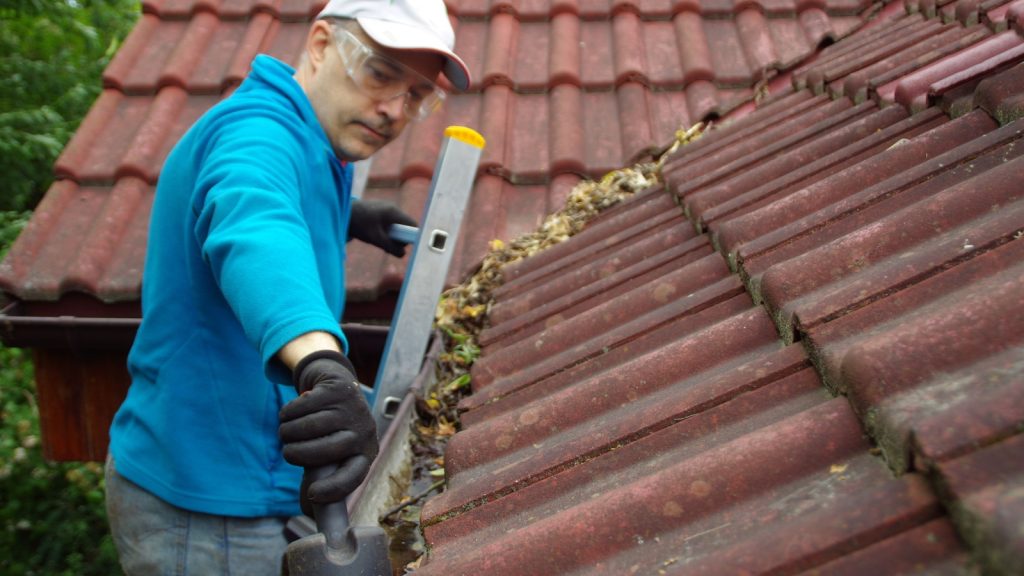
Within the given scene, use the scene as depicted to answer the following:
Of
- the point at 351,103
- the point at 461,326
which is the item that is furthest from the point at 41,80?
the point at 351,103

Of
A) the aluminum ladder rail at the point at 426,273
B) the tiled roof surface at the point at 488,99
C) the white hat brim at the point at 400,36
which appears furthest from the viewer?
the tiled roof surface at the point at 488,99

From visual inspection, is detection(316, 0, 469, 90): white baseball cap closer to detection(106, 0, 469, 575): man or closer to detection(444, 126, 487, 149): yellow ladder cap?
detection(106, 0, 469, 575): man

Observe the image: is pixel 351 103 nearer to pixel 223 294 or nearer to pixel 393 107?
pixel 393 107

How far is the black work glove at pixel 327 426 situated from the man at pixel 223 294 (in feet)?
1.10

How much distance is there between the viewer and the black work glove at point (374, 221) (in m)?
2.89

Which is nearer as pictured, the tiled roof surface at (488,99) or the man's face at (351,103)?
the man's face at (351,103)

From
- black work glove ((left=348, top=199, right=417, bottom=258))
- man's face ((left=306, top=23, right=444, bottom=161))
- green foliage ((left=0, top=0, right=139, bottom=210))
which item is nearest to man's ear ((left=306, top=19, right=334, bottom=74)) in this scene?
man's face ((left=306, top=23, right=444, bottom=161))

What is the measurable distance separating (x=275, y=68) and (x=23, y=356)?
830cm

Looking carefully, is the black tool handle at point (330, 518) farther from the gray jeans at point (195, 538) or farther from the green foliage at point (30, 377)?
the green foliage at point (30, 377)

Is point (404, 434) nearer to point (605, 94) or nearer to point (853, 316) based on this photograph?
point (853, 316)

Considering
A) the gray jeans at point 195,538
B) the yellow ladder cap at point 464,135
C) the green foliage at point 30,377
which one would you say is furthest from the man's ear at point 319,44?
the green foliage at point 30,377

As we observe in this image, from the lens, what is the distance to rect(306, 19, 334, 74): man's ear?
2.20 metres

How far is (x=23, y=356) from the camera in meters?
9.07

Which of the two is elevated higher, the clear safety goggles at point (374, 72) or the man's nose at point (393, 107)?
the clear safety goggles at point (374, 72)
